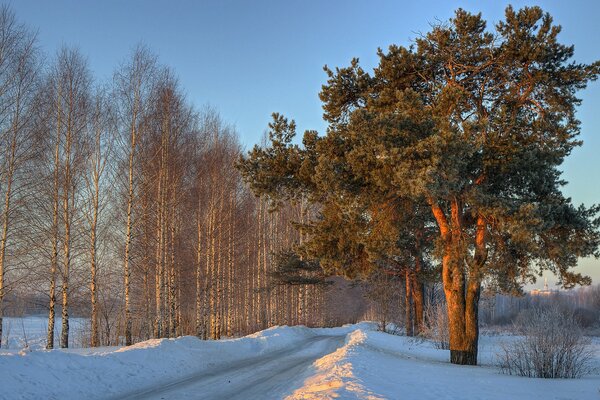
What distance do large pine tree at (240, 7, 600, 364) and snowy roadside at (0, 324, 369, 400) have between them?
5979 millimetres

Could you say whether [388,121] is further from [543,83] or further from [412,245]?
[412,245]

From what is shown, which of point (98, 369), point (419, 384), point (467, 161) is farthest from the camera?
point (467, 161)

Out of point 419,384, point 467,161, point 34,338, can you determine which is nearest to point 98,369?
point 419,384

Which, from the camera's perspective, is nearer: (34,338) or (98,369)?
(98,369)

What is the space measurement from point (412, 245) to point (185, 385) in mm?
21528

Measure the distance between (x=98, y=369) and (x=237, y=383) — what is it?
120 inches

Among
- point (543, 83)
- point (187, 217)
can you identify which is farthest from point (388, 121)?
point (187, 217)

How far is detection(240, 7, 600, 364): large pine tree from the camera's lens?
506 inches

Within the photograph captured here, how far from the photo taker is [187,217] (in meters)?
27.6

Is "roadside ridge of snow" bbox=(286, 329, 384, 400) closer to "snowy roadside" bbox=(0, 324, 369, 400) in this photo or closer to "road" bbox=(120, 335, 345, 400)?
"road" bbox=(120, 335, 345, 400)

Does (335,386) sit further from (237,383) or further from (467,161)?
(467,161)

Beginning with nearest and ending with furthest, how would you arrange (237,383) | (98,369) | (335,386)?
1. (335,386)
2. (98,369)
3. (237,383)

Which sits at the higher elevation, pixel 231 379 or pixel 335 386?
pixel 335 386

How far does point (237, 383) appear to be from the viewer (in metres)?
10.3
